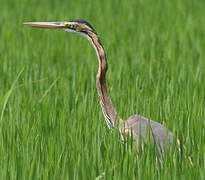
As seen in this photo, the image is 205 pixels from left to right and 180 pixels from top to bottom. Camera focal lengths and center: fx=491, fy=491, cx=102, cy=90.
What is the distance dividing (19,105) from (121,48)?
2756mm

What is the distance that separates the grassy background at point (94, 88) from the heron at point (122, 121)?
0.25 ft

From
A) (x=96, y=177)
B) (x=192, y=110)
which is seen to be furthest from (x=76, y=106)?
(x=96, y=177)

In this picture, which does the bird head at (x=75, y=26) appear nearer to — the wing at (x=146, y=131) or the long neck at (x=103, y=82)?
the long neck at (x=103, y=82)

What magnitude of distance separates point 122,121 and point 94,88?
124cm

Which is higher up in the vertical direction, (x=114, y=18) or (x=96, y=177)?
(x=114, y=18)

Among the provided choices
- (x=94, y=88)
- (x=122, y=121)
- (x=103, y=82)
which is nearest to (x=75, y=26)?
(x=103, y=82)

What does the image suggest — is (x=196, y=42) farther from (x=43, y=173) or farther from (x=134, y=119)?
(x=43, y=173)

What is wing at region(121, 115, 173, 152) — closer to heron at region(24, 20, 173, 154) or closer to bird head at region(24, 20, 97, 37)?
heron at region(24, 20, 173, 154)

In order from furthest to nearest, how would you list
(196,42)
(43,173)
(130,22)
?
1. (130,22)
2. (196,42)
3. (43,173)

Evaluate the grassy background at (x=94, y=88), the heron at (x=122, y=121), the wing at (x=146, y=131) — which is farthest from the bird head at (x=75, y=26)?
the wing at (x=146, y=131)

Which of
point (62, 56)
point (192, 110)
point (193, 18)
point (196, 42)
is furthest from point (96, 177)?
point (193, 18)

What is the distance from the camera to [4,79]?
507 cm

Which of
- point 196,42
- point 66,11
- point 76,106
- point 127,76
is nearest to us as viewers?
point 76,106

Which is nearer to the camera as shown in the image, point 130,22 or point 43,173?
point 43,173
